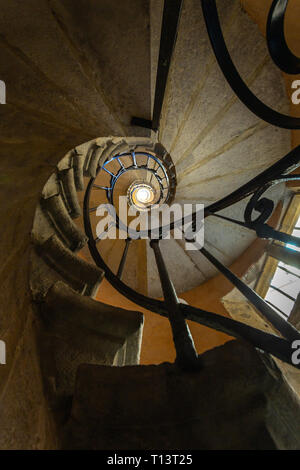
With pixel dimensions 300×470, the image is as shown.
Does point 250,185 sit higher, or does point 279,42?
point 279,42

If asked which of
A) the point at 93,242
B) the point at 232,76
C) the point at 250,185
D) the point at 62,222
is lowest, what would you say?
the point at 93,242

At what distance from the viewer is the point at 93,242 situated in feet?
6.35

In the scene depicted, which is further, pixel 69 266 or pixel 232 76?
pixel 69 266

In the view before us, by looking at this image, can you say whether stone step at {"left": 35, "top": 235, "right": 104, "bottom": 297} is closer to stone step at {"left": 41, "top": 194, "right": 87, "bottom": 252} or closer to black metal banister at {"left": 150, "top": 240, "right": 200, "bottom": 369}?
stone step at {"left": 41, "top": 194, "right": 87, "bottom": 252}

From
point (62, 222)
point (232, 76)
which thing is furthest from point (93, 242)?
point (232, 76)

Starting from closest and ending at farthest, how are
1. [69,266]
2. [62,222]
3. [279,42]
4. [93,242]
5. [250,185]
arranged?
1. [279,42]
2. [250,185]
3. [69,266]
4. [62,222]
5. [93,242]

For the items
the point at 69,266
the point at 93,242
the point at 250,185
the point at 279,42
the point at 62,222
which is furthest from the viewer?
the point at 93,242

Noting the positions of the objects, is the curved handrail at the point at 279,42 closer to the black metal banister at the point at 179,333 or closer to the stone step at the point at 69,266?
the black metal banister at the point at 179,333

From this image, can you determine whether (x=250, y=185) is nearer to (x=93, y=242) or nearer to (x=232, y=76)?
(x=232, y=76)

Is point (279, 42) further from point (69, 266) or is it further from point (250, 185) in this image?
point (69, 266)

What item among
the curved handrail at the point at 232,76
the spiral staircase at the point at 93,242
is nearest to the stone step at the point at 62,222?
the spiral staircase at the point at 93,242

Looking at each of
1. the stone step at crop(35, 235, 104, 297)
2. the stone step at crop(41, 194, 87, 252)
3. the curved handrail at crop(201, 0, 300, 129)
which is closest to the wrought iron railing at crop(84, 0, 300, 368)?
the curved handrail at crop(201, 0, 300, 129)

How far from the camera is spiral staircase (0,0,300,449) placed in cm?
67

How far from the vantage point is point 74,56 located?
53.3 inches
